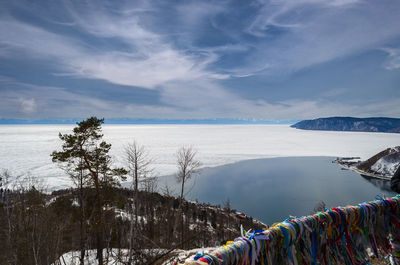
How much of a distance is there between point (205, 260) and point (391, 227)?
185 centimetres

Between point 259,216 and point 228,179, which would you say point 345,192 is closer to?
point 259,216

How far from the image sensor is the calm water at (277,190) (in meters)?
46.9

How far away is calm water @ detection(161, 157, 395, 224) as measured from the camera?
4691 cm

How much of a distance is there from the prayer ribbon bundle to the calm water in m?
46.1

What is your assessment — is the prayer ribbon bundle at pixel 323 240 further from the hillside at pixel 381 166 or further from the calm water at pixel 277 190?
the hillside at pixel 381 166

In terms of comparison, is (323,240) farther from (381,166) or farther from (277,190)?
(381,166)

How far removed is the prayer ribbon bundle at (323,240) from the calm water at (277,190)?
46.1m

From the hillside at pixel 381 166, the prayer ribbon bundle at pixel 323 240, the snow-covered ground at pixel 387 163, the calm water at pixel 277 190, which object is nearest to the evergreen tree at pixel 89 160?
the prayer ribbon bundle at pixel 323 240

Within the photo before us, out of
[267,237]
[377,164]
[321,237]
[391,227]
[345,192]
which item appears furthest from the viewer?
[377,164]

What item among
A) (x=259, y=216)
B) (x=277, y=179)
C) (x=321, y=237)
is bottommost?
(x=259, y=216)

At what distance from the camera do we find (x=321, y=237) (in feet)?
4.52

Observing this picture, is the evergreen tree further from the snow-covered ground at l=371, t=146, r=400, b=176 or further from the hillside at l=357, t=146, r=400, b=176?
the snow-covered ground at l=371, t=146, r=400, b=176

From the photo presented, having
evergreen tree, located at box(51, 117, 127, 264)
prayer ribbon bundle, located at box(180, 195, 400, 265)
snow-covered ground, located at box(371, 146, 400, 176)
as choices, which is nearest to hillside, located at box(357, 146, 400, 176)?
snow-covered ground, located at box(371, 146, 400, 176)

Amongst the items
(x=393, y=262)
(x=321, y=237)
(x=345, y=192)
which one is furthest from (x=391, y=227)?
(x=345, y=192)
